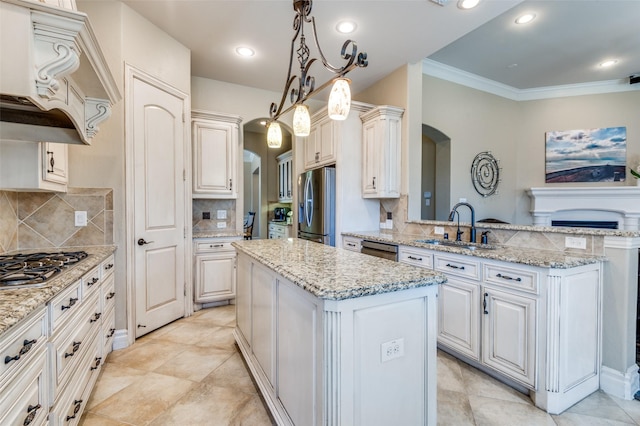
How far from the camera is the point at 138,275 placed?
271cm

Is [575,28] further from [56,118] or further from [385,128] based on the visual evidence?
[56,118]

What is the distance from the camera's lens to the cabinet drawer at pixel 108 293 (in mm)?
2133

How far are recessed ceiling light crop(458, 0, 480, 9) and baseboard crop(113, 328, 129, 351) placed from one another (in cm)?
409

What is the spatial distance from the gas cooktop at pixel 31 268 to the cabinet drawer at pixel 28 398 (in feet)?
1.04

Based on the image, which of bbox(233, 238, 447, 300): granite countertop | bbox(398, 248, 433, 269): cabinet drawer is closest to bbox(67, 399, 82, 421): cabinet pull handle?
bbox(233, 238, 447, 300): granite countertop

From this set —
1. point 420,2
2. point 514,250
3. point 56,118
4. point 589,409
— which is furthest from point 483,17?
point 56,118

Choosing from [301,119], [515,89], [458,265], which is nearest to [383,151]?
[458,265]

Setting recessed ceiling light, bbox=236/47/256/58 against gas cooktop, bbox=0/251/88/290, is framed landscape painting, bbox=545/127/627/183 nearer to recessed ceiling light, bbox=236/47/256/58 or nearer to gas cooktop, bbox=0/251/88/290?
recessed ceiling light, bbox=236/47/256/58

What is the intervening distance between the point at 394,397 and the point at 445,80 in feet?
15.7

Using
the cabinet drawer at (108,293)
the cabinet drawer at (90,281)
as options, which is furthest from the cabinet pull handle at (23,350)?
the cabinet drawer at (108,293)

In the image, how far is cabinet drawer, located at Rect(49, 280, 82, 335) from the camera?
1.27 meters

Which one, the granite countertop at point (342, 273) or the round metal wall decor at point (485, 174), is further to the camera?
the round metal wall decor at point (485, 174)

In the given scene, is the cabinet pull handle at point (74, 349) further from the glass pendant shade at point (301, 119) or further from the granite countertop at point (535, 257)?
the granite countertop at point (535, 257)

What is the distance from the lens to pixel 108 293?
2283 mm
